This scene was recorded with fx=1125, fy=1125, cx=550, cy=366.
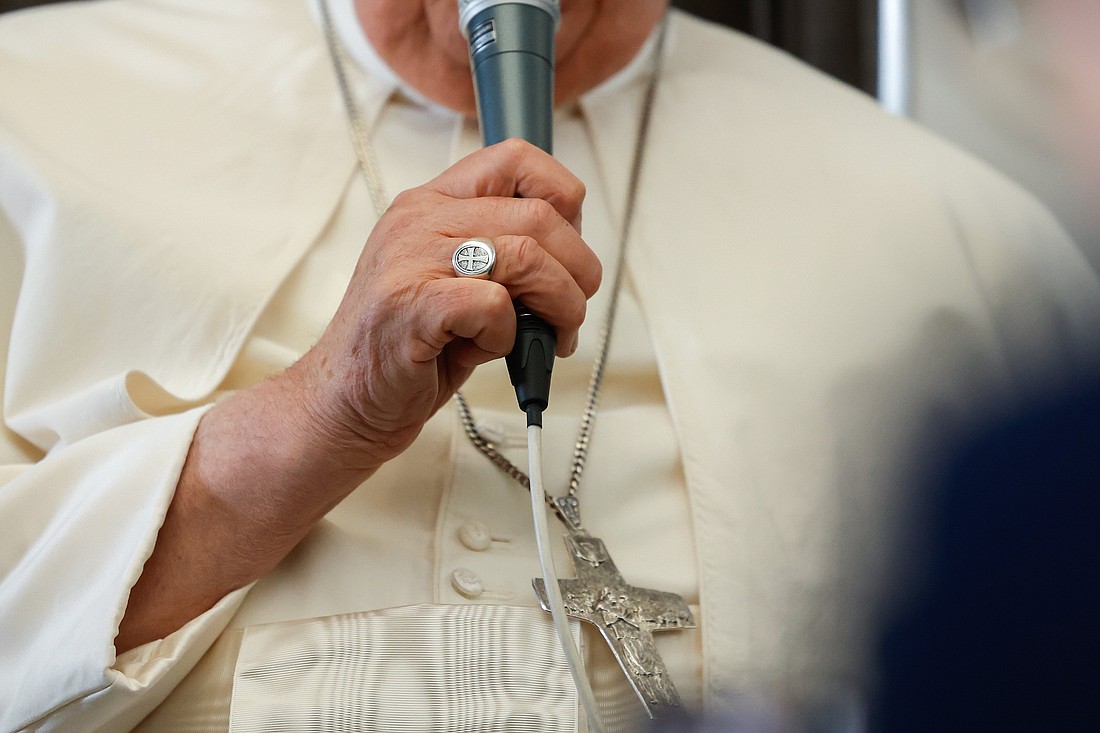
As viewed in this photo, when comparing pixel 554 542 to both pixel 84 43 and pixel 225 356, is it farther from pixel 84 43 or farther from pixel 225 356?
pixel 84 43

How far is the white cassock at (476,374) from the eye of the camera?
3.02 ft

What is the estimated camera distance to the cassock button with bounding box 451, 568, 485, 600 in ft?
3.26

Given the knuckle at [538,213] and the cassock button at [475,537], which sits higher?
the knuckle at [538,213]

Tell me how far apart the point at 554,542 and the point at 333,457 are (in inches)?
10.6

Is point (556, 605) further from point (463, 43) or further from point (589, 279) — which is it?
point (463, 43)

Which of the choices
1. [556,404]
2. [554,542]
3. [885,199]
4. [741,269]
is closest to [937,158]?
[885,199]

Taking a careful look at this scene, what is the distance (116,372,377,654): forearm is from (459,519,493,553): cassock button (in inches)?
5.2

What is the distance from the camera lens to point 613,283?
132cm

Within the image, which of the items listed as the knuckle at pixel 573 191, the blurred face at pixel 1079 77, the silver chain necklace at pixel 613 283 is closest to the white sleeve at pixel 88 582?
the silver chain necklace at pixel 613 283

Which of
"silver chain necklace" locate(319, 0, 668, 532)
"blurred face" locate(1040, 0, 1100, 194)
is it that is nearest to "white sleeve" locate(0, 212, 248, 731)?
"silver chain necklace" locate(319, 0, 668, 532)

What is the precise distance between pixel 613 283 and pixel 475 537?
0.41m

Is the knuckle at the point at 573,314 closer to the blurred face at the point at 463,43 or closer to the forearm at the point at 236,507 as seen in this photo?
the forearm at the point at 236,507

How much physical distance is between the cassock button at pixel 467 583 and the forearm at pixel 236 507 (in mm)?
129

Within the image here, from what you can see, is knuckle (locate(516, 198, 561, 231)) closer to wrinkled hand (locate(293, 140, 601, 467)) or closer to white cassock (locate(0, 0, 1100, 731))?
wrinkled hand (locate(293, 140, 601, 467))
